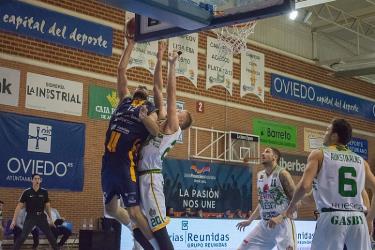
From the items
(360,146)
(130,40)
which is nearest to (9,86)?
(130,40)

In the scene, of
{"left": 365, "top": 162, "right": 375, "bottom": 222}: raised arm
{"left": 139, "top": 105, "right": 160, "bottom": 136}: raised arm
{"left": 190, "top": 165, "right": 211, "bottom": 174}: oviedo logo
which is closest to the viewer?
{"left": 139, "top": 105, "right": 160, "bottom": 136}: raised arm

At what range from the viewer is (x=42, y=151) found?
15.1m

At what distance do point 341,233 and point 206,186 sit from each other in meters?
13.6

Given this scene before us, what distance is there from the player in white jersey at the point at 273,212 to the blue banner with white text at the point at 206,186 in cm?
929

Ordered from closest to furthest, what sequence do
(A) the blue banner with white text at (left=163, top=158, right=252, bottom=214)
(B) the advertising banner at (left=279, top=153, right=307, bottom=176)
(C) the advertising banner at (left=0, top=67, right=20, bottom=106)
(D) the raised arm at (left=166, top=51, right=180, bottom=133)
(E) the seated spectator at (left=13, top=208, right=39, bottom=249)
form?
(D) the raised arm at (left=166, top=51, right=180, bottom=133), (E) the seated spectator at (left=13, top=208, right=39, bottom=249), (C) the advertising banner at (left=0, top=67, right=20, bottom=106), (A) the blue banner with white text at (left=163, top=158, right=252, bottom=214), (B) the advertising banner at (left=279, top=153, right=307, bottom=176)

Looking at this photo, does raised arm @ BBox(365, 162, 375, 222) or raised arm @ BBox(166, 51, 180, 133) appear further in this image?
raised arm @ BBox(166, 51, 180, 133)

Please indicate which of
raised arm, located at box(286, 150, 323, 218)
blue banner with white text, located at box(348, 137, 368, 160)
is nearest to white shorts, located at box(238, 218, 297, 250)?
raised arm, located at box(286, 150, 323, 218)

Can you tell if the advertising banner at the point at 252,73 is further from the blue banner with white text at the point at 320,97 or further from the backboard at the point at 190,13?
the backboard at the point at 190,13

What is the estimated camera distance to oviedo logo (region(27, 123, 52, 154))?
49.0 ft

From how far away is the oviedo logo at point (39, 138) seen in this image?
49.0ft

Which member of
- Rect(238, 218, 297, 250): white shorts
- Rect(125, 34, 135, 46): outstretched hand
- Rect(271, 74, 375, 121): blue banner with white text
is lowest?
Rect(238, 218, 297, 250): white shorts

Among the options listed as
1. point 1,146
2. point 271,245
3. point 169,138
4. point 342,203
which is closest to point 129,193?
point 169,138

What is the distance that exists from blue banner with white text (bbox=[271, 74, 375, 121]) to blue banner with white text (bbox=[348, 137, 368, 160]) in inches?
47.6

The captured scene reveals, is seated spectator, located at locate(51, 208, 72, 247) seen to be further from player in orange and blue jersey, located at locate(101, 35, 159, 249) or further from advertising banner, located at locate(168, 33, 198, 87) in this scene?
player in orange and blue jersey, located at locate(101, 35, 159, 249)
